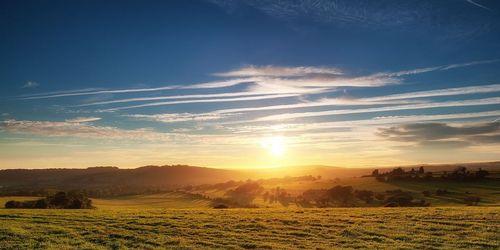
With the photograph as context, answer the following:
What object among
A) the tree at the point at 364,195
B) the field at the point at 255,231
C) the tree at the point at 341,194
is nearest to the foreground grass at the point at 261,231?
the field at the point at 255,231

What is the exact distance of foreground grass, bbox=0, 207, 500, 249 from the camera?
1185 inches

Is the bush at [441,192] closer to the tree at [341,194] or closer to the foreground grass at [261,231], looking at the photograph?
the tree at [341,194]

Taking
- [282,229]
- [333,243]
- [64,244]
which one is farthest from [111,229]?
[333,243]

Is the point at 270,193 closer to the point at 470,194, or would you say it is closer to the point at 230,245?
the point at 470,194

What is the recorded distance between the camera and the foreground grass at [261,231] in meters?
30.1

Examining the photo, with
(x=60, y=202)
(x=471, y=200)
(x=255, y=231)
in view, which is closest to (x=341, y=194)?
(x=471, y=200)

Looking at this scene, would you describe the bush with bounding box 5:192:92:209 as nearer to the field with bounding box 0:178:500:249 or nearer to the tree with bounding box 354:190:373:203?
the field with bounding box 0:178:500:249

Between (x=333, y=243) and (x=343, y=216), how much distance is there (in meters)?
13.1

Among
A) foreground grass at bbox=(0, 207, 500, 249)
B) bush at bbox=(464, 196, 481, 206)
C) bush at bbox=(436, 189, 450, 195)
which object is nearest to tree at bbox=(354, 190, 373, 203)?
bush at bbox=(436, 189, 450, 195)

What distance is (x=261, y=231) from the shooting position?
3556 cm

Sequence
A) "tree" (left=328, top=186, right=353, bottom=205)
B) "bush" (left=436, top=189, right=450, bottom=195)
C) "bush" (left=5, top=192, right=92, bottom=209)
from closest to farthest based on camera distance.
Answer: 1. "bush" (left=5, top=192, right=92, bottom=209)
2. "bush" (left=436, top=189, right=450, bottom=195)
3. "tree" (left=328, top=186, right=353, bottom=205)

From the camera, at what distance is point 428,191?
361ft

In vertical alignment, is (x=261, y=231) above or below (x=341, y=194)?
above

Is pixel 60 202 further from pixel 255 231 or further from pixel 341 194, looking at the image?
pixel 341 194
